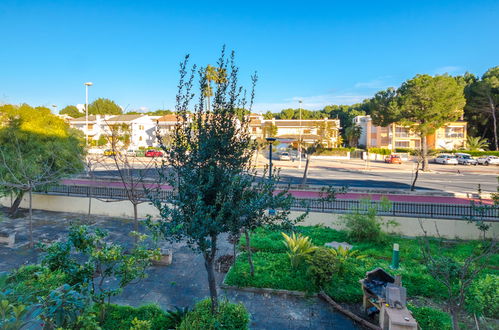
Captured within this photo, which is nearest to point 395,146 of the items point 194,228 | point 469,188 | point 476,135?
point 476,135

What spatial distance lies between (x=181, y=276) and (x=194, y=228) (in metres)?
5.04

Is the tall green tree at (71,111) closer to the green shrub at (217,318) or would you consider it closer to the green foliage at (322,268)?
the green foliage at (322,268)

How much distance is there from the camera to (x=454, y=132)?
52500mm

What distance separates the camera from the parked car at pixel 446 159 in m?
41.1

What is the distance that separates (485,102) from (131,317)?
197ft

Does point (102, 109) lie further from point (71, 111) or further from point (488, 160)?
point (71, 111)

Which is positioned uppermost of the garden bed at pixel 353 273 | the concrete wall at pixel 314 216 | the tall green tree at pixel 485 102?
the tall green tree at pixel 485 102

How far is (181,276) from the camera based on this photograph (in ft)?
29.0

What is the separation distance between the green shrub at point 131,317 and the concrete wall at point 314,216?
4307 millimetres

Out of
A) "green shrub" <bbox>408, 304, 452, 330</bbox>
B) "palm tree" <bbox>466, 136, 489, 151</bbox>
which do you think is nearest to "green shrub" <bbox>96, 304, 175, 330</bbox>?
"green shrub" <bbox>408, 304, 452, 330</bbox>

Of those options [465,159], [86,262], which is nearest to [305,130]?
[465,159]

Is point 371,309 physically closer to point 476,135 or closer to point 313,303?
point 313,303

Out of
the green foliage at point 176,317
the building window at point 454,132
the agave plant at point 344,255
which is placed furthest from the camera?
the building window at point 454,132

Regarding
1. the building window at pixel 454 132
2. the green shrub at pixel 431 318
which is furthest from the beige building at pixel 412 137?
the green shrub at pixel 431 318
